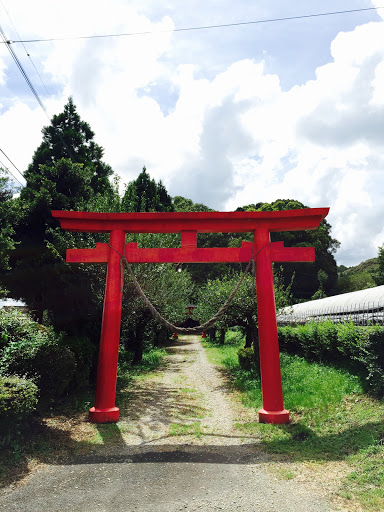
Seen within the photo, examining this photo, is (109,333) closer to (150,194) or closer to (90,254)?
(90,254)

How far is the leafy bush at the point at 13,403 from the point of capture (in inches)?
199

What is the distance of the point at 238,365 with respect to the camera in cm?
1523

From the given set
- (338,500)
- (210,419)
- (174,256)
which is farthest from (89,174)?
(338,500)

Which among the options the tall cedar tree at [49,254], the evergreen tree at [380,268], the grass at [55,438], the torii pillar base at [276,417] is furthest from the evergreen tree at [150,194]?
the evergreen tree at [380,268]

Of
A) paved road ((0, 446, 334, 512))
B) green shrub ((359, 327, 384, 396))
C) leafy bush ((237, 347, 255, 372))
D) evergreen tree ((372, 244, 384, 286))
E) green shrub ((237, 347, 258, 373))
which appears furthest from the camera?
evergreen tree ((372, 244, 384, 286))

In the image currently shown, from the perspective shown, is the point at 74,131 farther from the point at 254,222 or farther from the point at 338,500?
the point at 338,500

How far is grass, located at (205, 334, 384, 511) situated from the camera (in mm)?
4547

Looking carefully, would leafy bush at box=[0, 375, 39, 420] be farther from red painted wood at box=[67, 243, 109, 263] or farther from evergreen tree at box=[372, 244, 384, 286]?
evergreen tree at box=[372, 244, 384, 286]

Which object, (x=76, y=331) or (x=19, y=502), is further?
(x=76, y=331)

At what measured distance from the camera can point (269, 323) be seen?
7.34m

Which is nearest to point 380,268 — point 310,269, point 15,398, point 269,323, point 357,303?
point 310,269

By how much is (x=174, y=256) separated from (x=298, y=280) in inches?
1359

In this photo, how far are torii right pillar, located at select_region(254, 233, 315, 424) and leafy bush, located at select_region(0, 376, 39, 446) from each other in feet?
13.8

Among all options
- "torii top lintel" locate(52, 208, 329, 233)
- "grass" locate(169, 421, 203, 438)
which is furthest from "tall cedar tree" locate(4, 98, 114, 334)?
"grass" locate(169, 421, 203, 438)
